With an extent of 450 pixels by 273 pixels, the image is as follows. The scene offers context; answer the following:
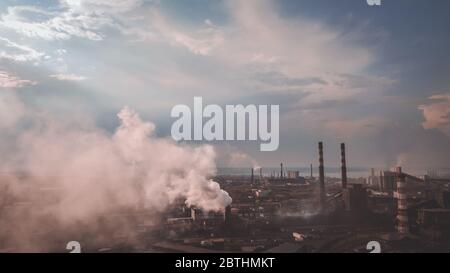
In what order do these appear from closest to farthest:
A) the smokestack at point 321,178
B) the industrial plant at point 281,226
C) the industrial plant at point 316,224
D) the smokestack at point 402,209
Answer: the industrial plant at point 281,226
the industrial plant at point 316,224
the smokestack at point 402,209
the smokestack at point 321,178

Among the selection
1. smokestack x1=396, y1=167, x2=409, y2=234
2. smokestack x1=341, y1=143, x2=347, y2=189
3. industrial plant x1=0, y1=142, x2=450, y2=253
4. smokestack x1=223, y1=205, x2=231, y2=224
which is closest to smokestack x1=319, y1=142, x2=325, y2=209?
industrial plant x1=0, y1=142, x2=450, y2=253

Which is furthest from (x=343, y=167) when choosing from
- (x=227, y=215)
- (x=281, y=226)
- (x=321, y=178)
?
(x=227, y=215)

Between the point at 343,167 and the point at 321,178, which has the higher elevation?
the point at 343,167

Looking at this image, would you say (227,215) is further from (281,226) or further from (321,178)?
(321,178)

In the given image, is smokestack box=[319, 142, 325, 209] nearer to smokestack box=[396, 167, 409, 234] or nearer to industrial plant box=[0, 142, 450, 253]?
industrial plant box=[0, 142, 450, 253]

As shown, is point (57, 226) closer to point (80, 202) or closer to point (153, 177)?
point (80, 202)

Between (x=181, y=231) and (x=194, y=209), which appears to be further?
(x=194, y=209)

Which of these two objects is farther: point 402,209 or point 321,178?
point 321,178

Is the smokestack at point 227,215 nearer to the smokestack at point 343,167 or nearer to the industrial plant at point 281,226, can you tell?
the industrial plant at point 281,226

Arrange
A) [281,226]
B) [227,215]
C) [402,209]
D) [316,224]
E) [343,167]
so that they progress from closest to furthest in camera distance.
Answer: [227,215]
[402,209]
[281,226]
[316,224]
[343,167]

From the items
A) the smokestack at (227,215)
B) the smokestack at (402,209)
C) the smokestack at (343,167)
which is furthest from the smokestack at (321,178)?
the smokestack at (227,215)
